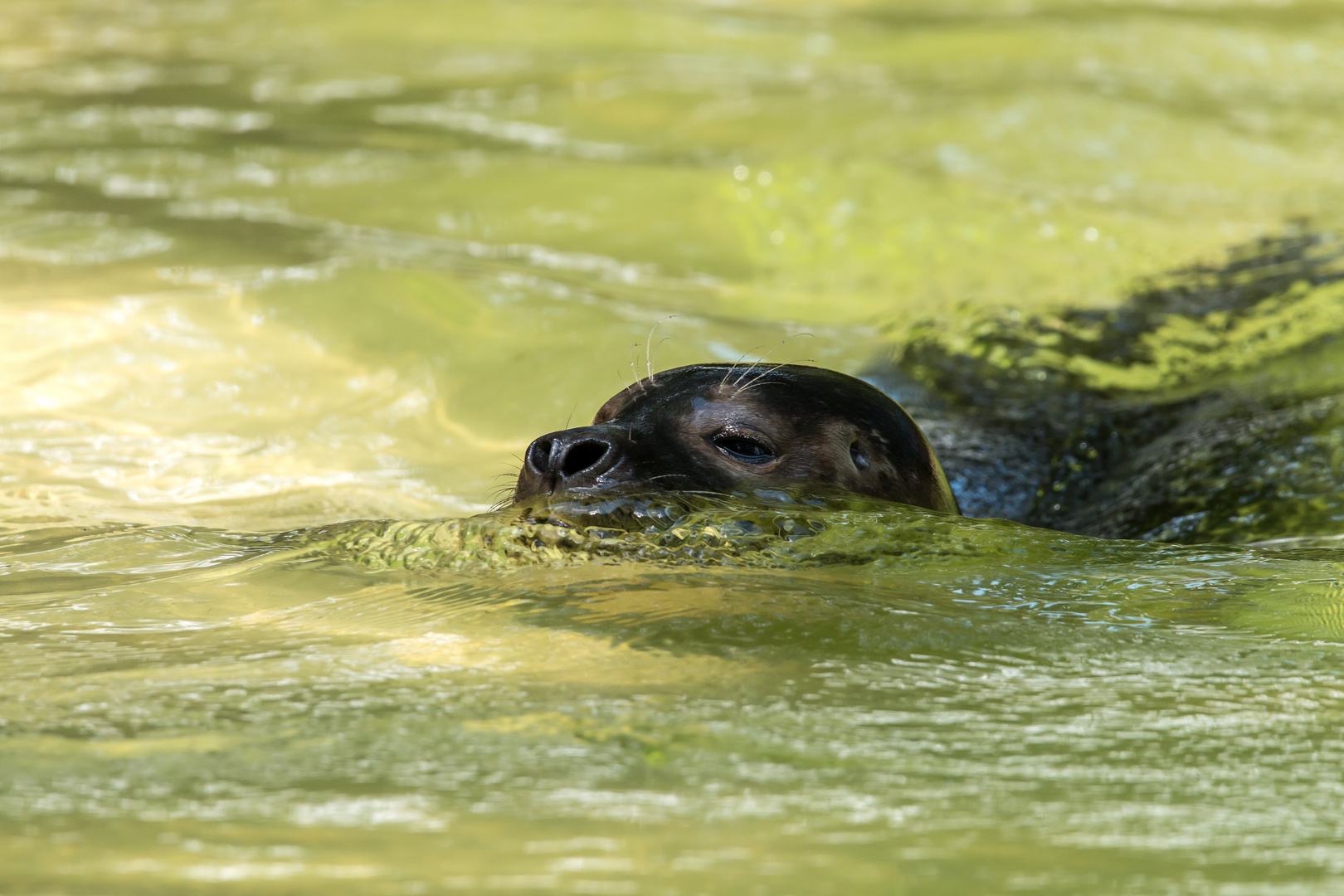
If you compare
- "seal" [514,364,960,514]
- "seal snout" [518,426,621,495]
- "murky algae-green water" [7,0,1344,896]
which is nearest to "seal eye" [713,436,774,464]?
"seal" [514,364,960,514]

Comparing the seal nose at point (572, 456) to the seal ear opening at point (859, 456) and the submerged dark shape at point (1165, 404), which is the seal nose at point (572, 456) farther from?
the submerged dark shape at point (1165, 404)

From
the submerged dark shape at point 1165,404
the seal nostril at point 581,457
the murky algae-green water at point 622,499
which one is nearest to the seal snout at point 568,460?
the seal nostril at point 581,457

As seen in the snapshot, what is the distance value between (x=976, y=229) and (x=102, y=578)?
544 cm

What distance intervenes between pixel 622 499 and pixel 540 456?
26cm

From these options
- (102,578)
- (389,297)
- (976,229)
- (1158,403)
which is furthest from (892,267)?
(102,578)

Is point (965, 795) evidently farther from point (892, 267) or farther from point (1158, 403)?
point (892, 267)

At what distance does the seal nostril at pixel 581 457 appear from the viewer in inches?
122

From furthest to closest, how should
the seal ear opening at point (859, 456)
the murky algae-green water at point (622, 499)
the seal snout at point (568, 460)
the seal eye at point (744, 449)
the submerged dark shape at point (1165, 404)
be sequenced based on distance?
1. the submerged dark shape at point (1165, 404)
2. the seal ear opening at point (859, 456)
3. the seal eye at point (744, 449)
4. the seal snout at point (568, 460)
5. the murky algae-green water at point (622, 499)

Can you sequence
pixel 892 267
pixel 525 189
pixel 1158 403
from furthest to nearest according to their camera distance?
pixel 525 189
pixel 892 267
pixel 1158 403

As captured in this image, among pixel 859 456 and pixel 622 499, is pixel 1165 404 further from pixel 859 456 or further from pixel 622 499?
pixel 622 499

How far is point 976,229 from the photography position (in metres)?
7.39

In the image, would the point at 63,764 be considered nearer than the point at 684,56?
Yes

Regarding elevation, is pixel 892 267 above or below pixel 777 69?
below

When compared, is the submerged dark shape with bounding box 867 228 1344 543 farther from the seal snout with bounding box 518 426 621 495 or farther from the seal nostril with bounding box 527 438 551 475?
the seal nostril with bounding box 527 438 551 475
